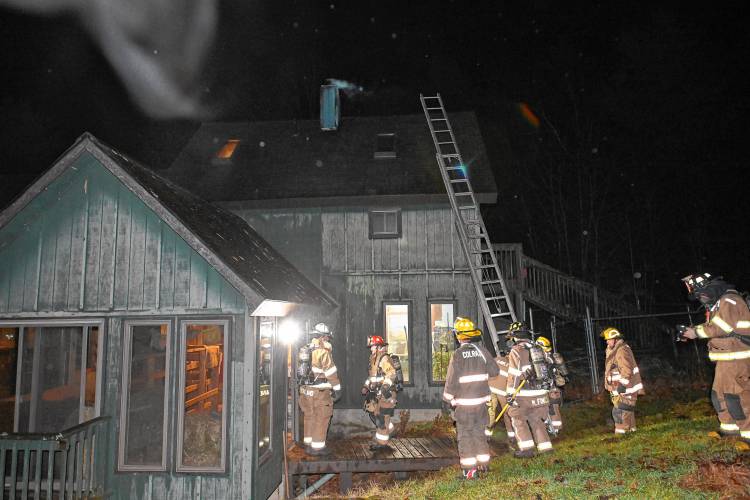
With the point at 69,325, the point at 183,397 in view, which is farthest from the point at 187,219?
the point at 183,397

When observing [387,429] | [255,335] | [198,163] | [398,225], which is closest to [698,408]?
A: [387,429]

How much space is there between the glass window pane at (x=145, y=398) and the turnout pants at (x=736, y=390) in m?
7.60

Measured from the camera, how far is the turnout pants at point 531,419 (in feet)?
26.2

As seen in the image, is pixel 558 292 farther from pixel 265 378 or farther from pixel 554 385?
pixel 265 378

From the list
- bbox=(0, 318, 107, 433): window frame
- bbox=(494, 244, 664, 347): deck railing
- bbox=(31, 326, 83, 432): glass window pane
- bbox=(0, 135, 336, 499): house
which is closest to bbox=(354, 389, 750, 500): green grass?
bbox=(0, 135, 336, 499): house

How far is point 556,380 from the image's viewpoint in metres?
8.62

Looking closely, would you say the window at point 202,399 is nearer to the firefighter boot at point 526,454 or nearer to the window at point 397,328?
the window at point 397,328

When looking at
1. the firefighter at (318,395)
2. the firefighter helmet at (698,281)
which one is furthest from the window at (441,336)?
the firefighter helmet at (698,281)

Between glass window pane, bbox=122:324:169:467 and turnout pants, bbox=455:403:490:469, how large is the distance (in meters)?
4.27

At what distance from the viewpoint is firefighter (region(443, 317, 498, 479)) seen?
714 centimetres

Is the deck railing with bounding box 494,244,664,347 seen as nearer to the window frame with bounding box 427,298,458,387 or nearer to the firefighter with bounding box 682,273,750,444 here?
the window frame with bounding box 427,298,458,387

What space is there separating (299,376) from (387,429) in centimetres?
207

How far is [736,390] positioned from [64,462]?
861 cm

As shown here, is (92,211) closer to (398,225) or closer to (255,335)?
(255,335)
